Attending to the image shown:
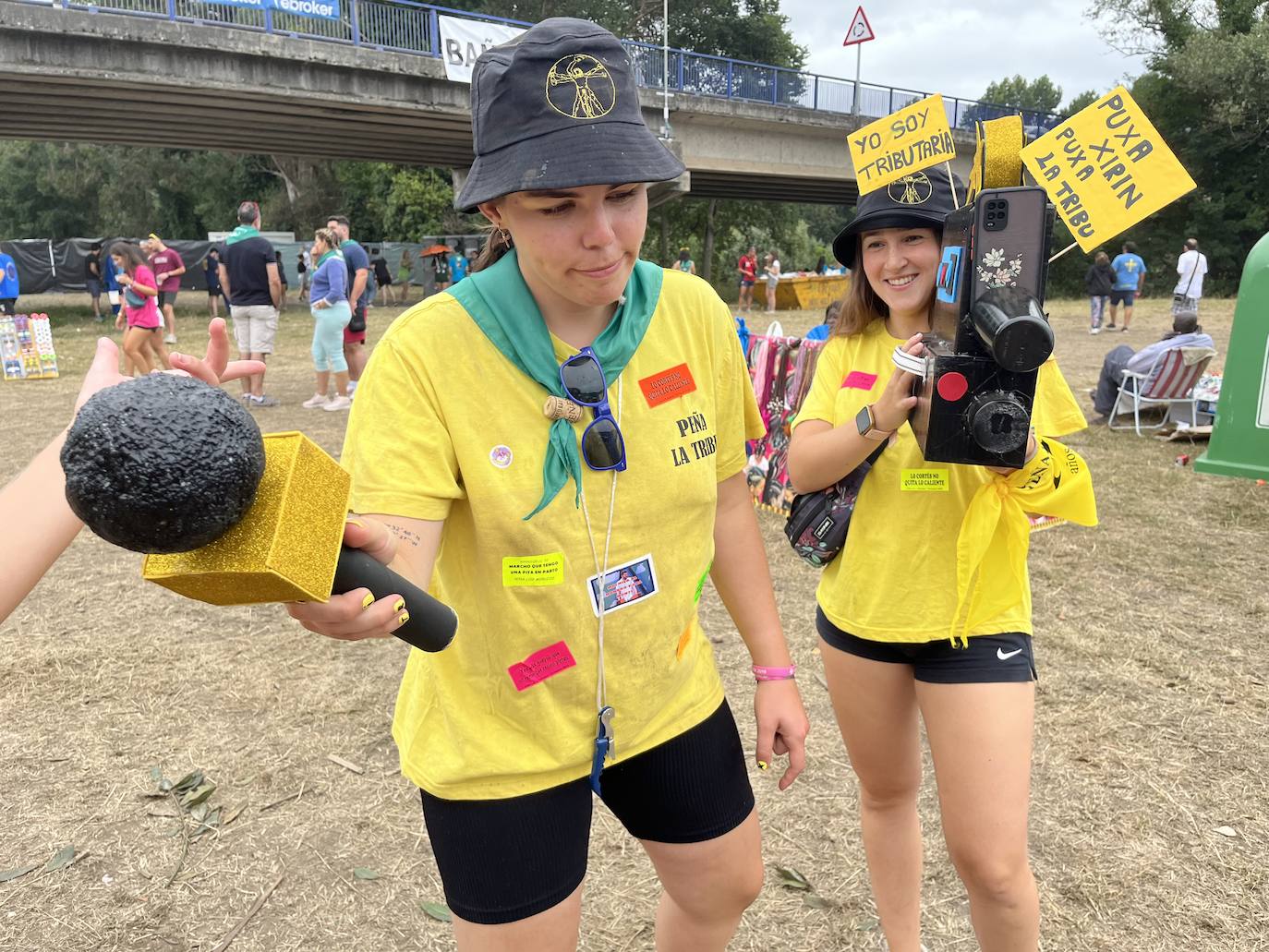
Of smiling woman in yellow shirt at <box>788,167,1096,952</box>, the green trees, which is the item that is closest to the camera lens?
smiling woman in yellow shirt at <box>788,167,1096,952</box>

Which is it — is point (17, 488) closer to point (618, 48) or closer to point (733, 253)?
point (618, 48)

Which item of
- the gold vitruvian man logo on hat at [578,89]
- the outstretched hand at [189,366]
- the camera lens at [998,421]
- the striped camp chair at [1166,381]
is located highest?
the gold vitruvian man logo on hat at [578,89]

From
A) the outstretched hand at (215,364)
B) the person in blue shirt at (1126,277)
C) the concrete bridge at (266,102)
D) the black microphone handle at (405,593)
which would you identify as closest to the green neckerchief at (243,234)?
the outstretched hand at (215,364)

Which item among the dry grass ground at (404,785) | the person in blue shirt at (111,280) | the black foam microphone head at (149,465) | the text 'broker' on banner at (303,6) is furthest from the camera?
the person in blue shirt at (111,280)

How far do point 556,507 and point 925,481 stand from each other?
100cm

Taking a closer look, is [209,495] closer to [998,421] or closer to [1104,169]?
[998,421]

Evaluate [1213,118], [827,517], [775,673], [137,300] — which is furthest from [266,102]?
[1213,118]

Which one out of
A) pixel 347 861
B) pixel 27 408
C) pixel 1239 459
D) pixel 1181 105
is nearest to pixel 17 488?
pixel 347 861

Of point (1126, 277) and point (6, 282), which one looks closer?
point (6, 282)

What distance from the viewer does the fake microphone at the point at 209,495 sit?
0.71 m

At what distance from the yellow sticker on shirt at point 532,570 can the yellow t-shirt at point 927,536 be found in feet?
3.05

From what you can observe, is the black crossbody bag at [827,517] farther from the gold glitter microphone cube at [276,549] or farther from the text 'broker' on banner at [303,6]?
the text 'broker' on banner at [303,6]

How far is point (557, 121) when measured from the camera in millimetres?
1325

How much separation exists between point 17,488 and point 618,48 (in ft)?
3.53
